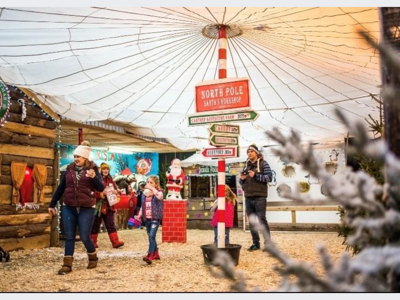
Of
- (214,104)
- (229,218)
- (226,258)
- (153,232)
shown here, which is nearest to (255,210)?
(229,218)

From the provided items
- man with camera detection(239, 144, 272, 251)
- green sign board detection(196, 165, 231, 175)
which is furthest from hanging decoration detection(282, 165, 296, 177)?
man with camera detection(239, 144, 272, 251)

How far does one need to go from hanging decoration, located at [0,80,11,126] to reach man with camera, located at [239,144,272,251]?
357cm

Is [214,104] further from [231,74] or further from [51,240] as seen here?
[51,240]

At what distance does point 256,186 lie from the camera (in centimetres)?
625

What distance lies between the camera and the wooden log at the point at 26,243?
615 cm

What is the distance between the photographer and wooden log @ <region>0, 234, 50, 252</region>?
615 cm

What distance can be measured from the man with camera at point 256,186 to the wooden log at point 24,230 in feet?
11.0

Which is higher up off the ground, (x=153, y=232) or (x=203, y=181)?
(x=203, y=181)

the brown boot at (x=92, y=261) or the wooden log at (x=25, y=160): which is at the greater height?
the wooden log at (x=25, y=160)

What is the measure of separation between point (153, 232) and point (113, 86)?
2595mm

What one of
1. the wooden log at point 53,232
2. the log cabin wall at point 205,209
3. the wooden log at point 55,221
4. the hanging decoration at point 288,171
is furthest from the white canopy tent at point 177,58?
the log cabin wall at point 205,209

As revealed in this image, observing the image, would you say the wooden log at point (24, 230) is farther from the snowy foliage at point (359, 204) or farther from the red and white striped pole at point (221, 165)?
the snowy foliage at point (359, 204)

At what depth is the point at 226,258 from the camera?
101 centimetres

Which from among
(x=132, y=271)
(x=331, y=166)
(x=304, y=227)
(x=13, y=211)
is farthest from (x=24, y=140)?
(x=331, y=166)
